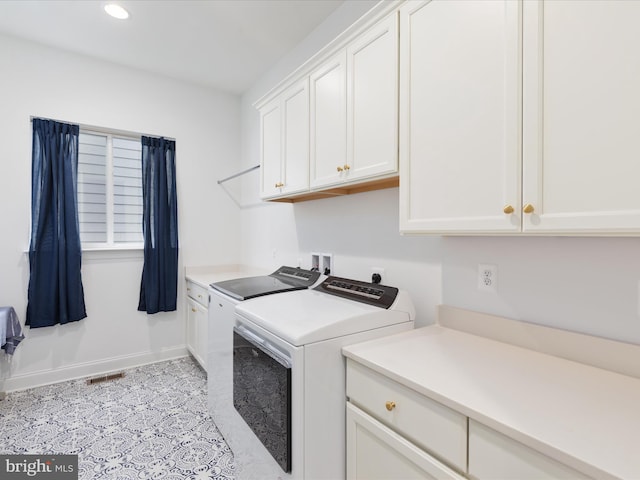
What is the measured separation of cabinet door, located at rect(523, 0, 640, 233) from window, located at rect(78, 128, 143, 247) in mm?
3298

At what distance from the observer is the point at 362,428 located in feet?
3.98

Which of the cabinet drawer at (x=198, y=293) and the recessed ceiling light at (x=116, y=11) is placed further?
the cabinet drawer at (x=198, y=293)

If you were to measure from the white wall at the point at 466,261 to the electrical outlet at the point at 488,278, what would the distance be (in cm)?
2

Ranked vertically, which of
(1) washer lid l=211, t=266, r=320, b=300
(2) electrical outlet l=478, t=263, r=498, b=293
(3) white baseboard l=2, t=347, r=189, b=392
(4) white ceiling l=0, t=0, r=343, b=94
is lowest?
(3) white baseboard l=2, t=347, r=189, b=392

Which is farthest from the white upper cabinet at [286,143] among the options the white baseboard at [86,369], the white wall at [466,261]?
the white baseboard at [86,369]

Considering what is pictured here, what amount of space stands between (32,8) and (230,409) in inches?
118

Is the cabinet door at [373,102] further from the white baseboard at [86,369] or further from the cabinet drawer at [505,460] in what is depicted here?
the white baseboard at [86,369]

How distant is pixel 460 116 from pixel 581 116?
36 centimetres

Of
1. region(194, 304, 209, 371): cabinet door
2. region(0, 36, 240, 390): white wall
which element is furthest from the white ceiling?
region(194, 304, 209, 371): cabinet door

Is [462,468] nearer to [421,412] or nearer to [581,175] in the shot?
[421,412]

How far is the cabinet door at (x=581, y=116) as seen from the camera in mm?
808

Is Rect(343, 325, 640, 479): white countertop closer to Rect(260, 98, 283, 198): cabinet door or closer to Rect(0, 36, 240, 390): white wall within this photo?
Rect(260, 98, 283, 198): cabinet door

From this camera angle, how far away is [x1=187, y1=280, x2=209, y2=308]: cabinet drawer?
2718mm

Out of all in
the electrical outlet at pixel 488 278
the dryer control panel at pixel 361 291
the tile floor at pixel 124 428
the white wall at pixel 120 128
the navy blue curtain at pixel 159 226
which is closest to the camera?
the electrical outlet at pixel 488 278
